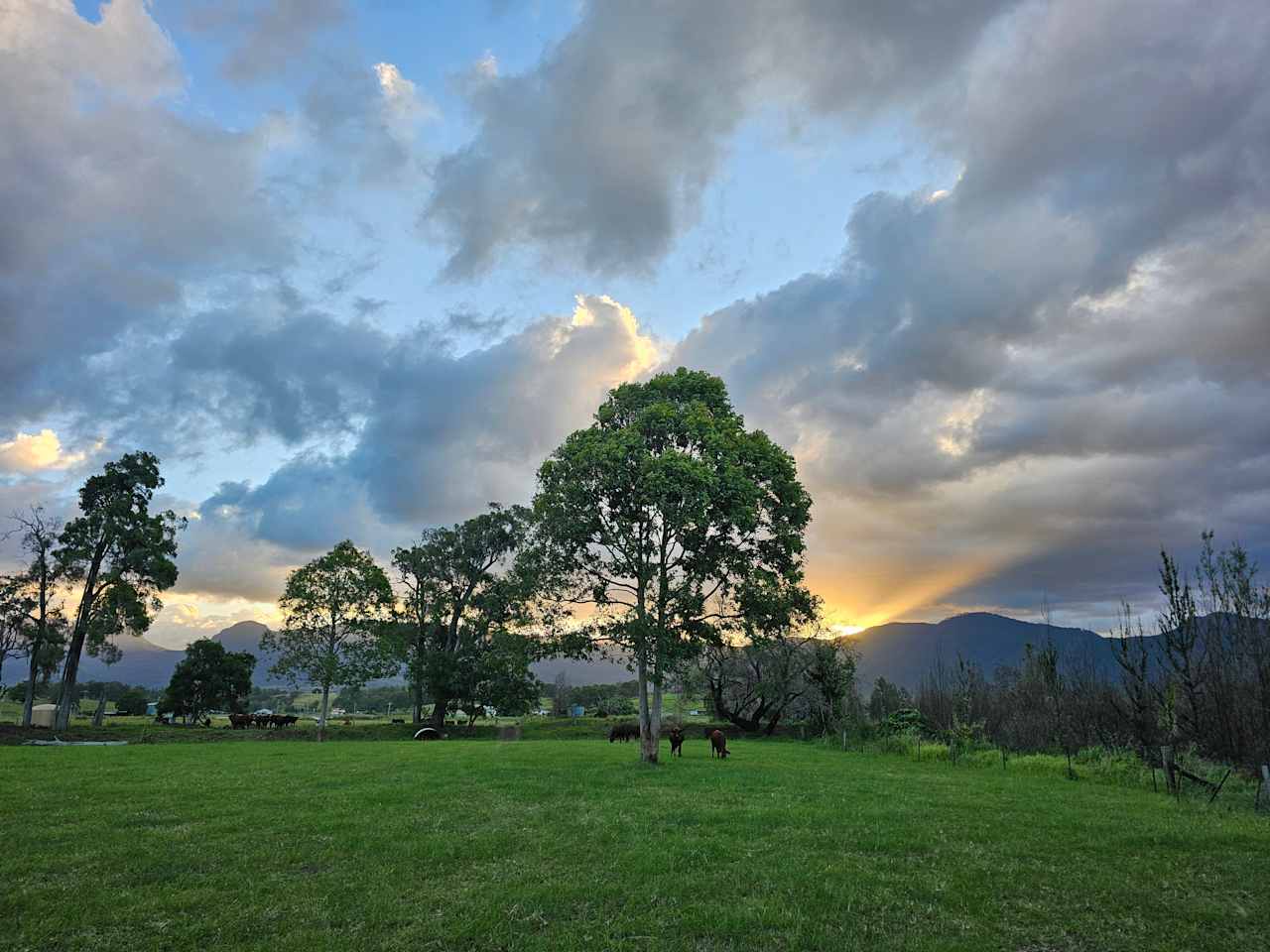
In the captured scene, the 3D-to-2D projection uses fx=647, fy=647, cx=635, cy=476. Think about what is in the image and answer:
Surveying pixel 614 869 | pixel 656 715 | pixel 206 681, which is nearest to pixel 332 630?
pixel 206 681

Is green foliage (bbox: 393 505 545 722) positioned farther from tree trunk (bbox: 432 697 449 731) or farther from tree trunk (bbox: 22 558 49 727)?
tree trunk (bbox: 22 558 49 727)

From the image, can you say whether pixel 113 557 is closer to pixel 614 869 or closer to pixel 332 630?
pixel 332 630

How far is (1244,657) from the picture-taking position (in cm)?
3366

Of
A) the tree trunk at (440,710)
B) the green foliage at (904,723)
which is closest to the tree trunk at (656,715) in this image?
the green foliage at (904,723)

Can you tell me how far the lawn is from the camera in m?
9.01

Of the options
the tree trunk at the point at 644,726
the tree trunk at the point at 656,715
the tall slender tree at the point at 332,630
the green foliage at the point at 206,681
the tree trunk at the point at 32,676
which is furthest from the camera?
the green foliage at the point at 206,681

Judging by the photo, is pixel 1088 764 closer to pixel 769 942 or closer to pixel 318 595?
pixel 769 942

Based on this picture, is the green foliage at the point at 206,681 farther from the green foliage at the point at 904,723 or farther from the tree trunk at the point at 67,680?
the green foliage at the point at 904,723

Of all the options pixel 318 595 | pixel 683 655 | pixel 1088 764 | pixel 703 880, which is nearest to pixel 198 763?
pixel 683 655

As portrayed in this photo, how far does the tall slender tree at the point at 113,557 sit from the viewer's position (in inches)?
2041

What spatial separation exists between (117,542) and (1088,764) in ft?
227

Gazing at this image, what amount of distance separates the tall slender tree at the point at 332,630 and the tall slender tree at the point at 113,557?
11.1 meters

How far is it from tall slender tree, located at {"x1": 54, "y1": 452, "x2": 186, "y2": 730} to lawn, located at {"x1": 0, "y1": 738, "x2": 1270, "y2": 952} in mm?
37070

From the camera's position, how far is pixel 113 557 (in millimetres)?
54156
